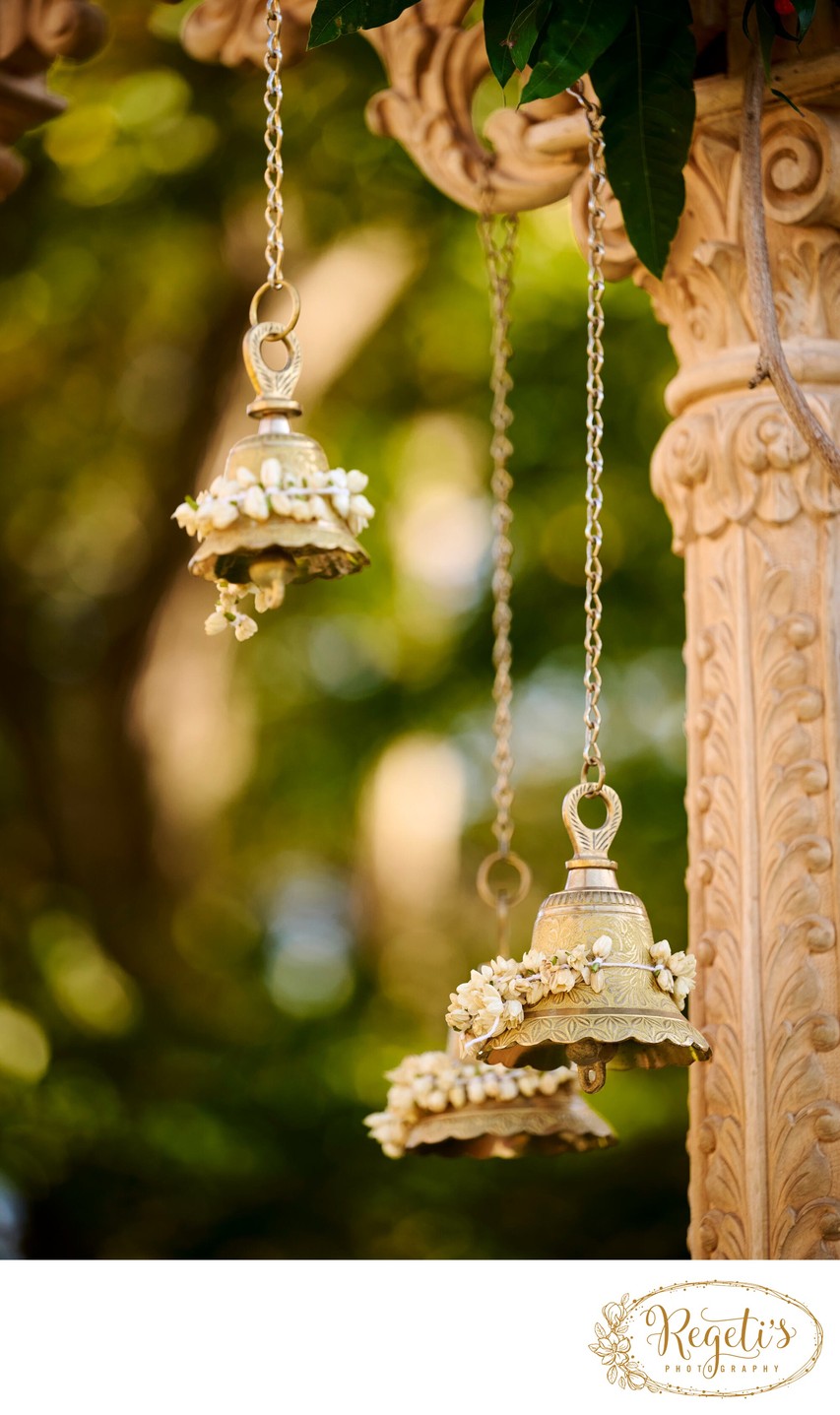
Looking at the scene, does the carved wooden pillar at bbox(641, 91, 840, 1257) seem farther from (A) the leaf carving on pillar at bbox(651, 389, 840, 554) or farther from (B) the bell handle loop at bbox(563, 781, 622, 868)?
(B) the bell handle loop at bbox(563, 781, 622, 868)

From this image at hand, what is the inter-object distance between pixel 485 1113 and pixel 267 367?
1.47 meters

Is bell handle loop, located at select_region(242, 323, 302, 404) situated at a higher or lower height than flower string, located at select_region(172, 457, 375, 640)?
higher

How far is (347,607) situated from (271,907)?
1.20m

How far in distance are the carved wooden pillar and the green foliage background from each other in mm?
3945

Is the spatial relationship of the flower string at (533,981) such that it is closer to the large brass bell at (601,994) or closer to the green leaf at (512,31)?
the large brass bell at (601,994)

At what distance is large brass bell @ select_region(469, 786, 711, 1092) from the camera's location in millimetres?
2309

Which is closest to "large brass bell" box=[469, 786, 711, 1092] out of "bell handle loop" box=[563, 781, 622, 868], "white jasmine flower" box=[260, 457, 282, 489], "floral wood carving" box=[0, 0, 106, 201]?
"bell handle loop" box=[563, 781, 622, 868]

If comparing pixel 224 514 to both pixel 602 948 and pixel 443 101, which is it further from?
pixel 443 101

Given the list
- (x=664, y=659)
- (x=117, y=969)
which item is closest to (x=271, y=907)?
(x=117, y=969)

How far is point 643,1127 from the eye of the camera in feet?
22.1

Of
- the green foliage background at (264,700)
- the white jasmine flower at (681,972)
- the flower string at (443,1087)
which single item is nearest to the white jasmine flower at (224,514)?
the white jasmine flower at (681,972)

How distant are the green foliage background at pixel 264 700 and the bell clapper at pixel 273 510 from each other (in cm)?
446
